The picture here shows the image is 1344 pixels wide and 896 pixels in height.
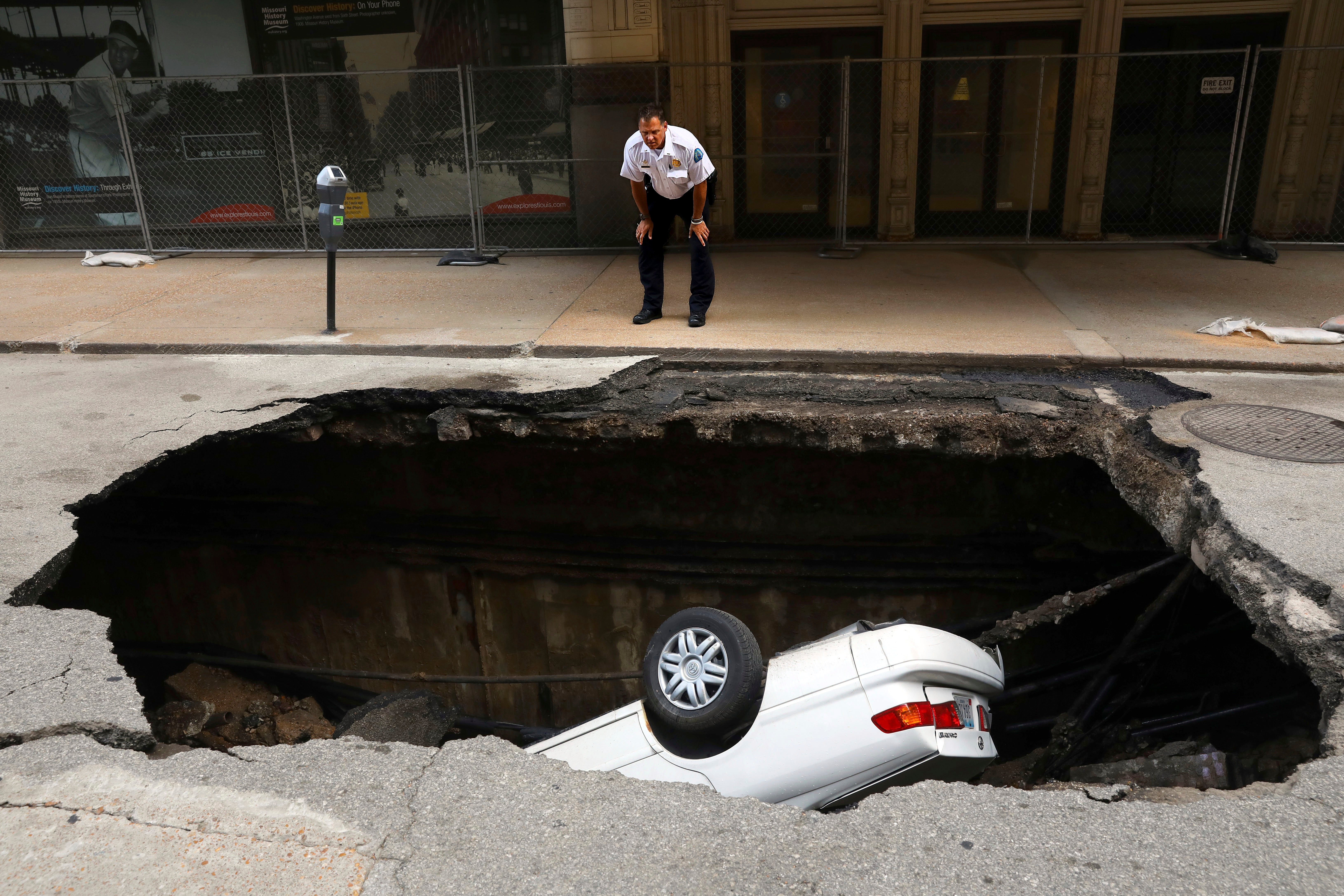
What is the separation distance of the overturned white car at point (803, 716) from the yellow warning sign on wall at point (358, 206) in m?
8.58

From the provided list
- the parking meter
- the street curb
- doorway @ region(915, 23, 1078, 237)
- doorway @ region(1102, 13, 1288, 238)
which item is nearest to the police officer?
the street curb

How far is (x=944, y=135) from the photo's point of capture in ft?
34.8

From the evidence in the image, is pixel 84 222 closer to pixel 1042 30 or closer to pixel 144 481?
pixel 144 481

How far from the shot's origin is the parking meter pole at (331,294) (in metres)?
6.98

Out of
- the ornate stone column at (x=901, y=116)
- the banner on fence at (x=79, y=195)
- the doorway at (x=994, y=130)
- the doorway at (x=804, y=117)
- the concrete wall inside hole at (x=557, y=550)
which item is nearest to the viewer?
the concrete wall inside hole at (x=557, y=550)

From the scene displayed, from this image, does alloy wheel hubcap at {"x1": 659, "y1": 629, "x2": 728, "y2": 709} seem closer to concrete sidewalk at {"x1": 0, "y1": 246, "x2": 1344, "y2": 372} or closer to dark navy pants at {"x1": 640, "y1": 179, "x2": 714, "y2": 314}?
concrete sidewalk at {"x1": 0, "y1": 246, "x2": 1344, "y2": 372}

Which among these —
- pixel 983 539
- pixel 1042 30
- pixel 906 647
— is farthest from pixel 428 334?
pixel 1042 30

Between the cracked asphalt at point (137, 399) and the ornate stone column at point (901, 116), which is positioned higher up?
the ornate stone column at point (901, 116)

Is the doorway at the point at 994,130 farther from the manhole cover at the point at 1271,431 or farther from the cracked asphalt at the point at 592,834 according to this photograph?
the cracked asphalt at the point at 592,834

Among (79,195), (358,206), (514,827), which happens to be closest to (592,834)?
(514,827)

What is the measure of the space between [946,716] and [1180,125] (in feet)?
30.8

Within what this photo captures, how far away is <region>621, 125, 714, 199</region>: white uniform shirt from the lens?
6664 mm

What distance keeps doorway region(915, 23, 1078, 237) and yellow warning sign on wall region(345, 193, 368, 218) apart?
6436 millimetres

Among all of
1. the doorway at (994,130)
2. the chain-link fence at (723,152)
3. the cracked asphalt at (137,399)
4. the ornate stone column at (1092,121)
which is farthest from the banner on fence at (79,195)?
the ornate stone column at (1092,121)
